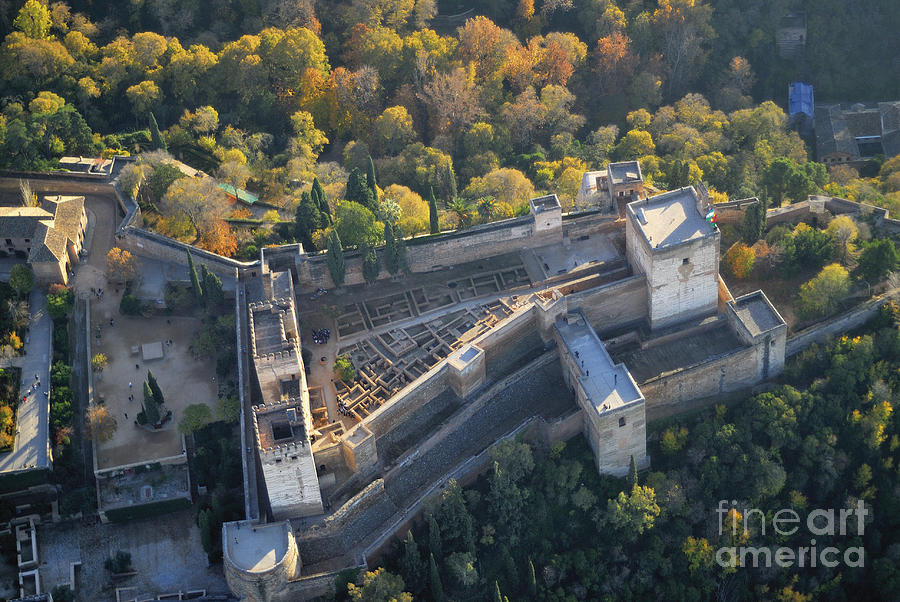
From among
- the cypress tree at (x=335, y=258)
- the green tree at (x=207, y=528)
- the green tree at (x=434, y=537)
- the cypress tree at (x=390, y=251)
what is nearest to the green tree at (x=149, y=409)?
the green tree at (x=207, y=528)

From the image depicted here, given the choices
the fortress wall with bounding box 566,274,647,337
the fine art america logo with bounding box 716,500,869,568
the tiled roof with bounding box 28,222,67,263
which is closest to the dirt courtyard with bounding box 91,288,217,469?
the tiled roof with bounding box 28,222,67,263

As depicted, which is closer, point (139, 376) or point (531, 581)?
point (531, 581)

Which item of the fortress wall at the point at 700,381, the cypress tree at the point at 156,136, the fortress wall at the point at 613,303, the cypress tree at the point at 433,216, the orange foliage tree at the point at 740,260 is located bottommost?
the fortress wall at the point at 700,381

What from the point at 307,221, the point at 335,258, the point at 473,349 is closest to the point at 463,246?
the point at 335,258

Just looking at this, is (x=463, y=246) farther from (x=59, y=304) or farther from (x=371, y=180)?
(x=59, y=304)

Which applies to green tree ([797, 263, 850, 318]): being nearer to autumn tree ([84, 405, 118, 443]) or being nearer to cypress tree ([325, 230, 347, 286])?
cypress tree ([325, 230, 347, 286])

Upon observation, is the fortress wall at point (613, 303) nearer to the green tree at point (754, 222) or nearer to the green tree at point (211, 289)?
the green tree at point (754, 222)
